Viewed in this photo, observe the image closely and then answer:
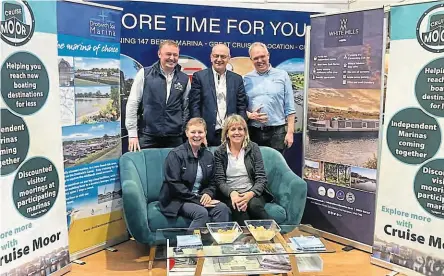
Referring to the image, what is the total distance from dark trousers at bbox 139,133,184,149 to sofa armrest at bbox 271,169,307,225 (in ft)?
3.36

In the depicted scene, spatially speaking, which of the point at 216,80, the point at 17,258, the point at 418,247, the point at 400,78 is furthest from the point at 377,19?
the point at 17,258

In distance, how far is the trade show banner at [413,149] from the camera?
10.7ft

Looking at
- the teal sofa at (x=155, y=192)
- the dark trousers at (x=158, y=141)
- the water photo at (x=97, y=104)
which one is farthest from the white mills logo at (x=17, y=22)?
the dark trousers at (x=158, y=141)

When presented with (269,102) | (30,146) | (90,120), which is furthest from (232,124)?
(30,146)

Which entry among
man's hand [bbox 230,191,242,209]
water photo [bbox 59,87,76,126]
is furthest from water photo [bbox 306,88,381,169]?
water photo [bbox 59,87,76,126]

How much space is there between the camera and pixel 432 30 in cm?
324

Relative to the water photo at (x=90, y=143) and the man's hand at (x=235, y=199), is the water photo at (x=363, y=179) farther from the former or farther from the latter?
the water photo at (x=90, y=143)

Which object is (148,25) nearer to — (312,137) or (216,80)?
(216,80)

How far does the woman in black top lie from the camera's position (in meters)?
3.57

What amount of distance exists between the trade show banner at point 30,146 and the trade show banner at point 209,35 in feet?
4.01

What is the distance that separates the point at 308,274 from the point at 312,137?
1.33 metres

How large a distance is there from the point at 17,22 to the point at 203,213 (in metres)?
1.87

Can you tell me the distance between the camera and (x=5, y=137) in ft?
9.61

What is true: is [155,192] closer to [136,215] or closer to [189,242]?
[136,215]
